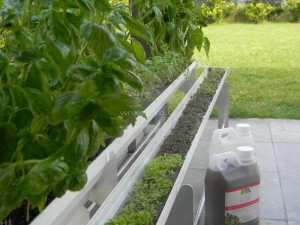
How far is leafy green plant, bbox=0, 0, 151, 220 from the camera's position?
2.56 feet

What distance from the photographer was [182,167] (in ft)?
6.36

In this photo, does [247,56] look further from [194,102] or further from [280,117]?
[194,102]

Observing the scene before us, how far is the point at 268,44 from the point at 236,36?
1169 mm

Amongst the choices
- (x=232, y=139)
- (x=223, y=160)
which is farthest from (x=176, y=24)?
(x=223, y=160)

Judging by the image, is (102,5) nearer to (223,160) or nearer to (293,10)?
(223,160)

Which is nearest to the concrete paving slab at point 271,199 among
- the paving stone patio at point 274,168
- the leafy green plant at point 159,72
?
the paving stone patio at point 274,168

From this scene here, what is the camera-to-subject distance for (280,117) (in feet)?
16.0

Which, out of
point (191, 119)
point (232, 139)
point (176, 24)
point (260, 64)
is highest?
point (176, 24)

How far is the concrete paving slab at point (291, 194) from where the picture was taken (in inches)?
117

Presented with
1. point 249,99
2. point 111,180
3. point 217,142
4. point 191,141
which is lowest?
point 249,99

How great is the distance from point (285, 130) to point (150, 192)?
3.04 metres

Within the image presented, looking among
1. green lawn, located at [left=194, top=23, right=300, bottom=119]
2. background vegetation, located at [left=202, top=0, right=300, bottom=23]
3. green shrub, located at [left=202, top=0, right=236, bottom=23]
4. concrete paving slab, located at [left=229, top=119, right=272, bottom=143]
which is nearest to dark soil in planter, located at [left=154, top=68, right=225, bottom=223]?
concrete paving slab, located at [left=229, top=119, right=272, bottom=143]

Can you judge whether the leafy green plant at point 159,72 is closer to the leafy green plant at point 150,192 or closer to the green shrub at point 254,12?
the leafy green plant at point 150,192

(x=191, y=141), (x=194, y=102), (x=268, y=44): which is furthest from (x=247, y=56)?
(x=191, y=141)
